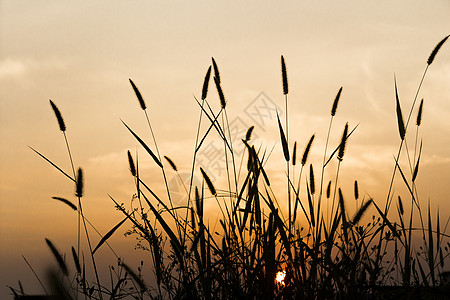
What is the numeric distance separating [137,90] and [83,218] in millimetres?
688

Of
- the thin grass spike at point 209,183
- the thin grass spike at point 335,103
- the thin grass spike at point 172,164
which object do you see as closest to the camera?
the thin grass spike at point 209,183

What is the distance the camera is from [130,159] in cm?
262

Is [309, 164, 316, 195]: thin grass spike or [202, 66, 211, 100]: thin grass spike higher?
[202, 66, 211, 100]: thin grass spike

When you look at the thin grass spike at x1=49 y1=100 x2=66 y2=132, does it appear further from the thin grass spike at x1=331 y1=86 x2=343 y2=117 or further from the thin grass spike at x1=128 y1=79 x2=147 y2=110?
the thin grass spike at x1=331 y1=86 x2=343 y2=117

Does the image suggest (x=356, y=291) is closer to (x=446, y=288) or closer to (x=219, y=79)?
(x=446, y=288)

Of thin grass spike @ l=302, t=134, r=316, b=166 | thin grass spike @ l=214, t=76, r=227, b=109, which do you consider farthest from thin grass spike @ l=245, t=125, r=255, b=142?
thin grass spike @ l=302, t=134, r=316, b=166

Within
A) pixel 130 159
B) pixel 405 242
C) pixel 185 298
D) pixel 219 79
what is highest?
pixel 219 79

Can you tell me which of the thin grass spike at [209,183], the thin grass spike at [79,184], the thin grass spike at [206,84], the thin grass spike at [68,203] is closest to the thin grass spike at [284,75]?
the thin grass spike at [206,84]

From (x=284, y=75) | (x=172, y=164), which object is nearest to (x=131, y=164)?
(x=172, y=164)

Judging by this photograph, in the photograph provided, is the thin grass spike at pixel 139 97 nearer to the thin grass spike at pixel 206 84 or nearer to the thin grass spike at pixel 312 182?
the thin grass spike at pixel 206 84

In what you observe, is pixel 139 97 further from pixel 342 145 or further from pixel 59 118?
pixel 342 145

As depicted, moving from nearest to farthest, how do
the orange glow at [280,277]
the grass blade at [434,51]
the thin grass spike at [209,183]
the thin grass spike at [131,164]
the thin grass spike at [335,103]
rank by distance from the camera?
the orange glow at [280,277]
the thin grass spike at [209,183]
the thin grass spike at [131,164]
the thin grass spike at [335,103]
the grass blade at [434,51]

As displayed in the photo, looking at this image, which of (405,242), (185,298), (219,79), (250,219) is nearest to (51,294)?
(185,298)

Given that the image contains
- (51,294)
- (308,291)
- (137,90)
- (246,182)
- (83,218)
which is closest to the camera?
(51,294)
